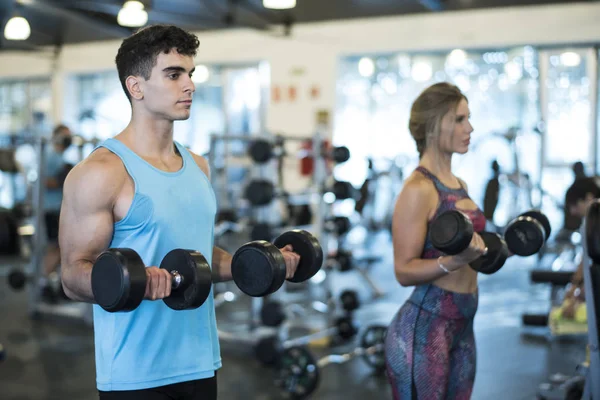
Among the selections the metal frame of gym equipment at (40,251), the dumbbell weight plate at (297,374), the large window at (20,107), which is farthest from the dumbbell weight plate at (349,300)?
the large window at (20,107)

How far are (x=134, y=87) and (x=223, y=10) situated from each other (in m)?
8.58

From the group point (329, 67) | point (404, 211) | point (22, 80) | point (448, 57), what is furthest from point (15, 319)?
point (22, 80)

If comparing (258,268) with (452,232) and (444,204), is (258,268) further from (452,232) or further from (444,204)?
(444,204)

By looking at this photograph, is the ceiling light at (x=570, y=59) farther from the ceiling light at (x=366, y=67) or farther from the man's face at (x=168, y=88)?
the man's face at (x=168, y=88)

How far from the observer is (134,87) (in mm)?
1516

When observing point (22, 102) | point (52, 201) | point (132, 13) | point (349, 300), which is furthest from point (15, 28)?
point (22, 102)

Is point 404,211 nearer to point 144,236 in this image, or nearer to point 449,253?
point 449,253

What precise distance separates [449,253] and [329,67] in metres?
7.98

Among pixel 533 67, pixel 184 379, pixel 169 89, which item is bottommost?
pixel 184 379

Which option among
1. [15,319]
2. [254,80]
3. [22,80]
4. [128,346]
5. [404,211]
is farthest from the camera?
[22,80]

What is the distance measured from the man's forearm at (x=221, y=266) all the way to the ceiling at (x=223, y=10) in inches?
274

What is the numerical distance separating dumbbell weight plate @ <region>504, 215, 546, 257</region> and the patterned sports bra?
151 mm

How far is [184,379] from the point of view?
149 cm

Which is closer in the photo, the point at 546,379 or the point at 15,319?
the point at 546,379
